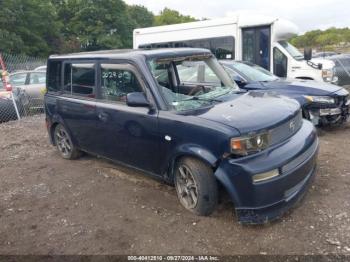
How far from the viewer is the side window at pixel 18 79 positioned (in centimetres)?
1320

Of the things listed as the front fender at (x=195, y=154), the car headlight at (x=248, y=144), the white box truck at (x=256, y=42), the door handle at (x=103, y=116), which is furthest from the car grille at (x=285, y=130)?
the white box truck at (x=256, y=42)

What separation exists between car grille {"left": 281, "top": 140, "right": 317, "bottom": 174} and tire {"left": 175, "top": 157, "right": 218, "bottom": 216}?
0.73m

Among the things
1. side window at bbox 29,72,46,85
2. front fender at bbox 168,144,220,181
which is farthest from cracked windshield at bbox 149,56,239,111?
side window at bbox 29,72,46,85

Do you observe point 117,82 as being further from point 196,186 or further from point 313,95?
point 313,95

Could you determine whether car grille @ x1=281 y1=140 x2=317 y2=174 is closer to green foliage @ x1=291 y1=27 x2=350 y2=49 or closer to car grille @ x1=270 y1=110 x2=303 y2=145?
car grille @ x1=270 y1=110 x2=303 y2=145

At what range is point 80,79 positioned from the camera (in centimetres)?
562

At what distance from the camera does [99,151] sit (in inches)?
217

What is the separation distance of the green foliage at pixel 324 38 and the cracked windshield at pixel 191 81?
214ft

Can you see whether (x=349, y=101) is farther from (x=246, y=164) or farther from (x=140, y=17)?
(x=140, y=17)

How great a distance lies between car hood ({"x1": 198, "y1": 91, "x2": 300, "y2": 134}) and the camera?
3.72 metres

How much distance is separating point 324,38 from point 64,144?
7298 cm

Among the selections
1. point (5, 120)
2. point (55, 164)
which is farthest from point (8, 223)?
point (5, 120)

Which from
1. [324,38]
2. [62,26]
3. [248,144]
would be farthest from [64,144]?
[324,38]

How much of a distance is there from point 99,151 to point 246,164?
2703 millimetres
